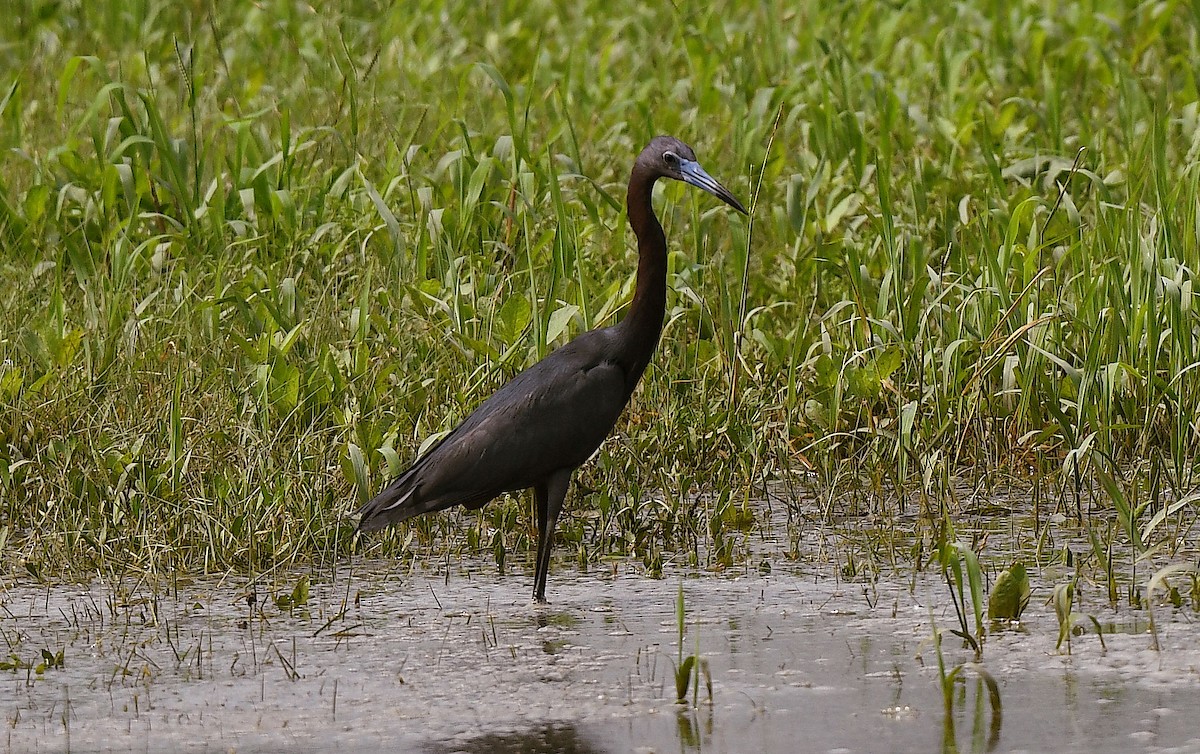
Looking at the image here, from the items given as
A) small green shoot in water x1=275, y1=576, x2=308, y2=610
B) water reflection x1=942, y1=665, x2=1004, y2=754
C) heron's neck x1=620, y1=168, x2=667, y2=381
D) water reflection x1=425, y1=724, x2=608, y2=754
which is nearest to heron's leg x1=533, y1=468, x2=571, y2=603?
heron's neck x1=620, y1=168, x2=667, y2=381

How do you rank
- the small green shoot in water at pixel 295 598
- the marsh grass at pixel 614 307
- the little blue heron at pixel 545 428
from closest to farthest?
the small green shoot in water at pixel 295 598, the little blue heron at pixel 545 428, the marsh grass at pixel 614 307

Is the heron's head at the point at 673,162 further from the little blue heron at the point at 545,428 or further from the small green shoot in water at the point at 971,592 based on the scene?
the small green shoot in water at the point at 971,592

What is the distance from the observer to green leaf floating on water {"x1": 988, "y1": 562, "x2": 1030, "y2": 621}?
4414 millimetres

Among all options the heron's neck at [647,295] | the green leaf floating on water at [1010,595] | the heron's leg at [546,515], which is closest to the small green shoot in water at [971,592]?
the green leaf floating on water at [1010,595]

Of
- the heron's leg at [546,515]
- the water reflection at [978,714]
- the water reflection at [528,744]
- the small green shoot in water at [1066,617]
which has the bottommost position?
the water reflection at [528,744]

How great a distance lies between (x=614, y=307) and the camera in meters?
6.15

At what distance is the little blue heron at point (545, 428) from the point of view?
16.3ft

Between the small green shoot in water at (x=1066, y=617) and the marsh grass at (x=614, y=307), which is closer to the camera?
the small green shoot in water at (x=1066, y=617)

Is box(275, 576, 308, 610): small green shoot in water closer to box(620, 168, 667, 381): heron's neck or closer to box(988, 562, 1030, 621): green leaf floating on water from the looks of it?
box(620, 168, 667, 381): heron's neck

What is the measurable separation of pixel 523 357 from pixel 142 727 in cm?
231

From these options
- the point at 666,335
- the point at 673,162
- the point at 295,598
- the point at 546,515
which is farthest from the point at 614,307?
the point at 295,598

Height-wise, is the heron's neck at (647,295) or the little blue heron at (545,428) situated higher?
the heron's neck at (647,295)

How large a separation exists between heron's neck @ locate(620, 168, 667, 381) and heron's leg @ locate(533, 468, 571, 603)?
14.9 inches

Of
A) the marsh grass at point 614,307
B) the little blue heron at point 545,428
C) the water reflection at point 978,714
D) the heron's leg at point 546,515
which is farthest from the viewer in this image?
the marsh grass at point 614,307
